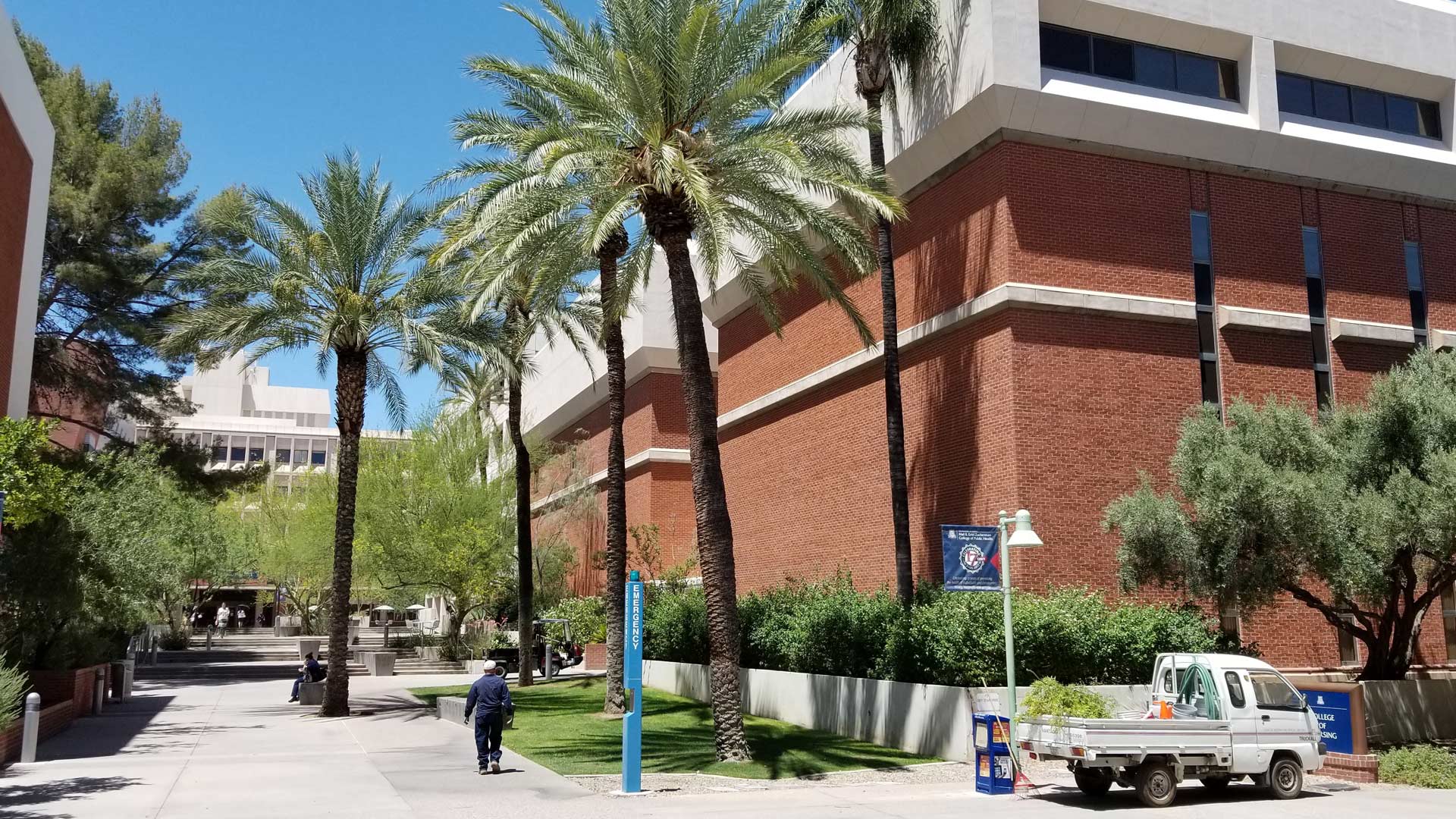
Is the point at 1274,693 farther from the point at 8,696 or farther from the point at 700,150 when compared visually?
the point at 8,696

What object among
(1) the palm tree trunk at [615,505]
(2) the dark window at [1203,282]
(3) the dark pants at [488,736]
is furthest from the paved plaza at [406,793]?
(2) the dark window at [1203,282]

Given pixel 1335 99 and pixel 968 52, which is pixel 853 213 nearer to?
pixel 968 52

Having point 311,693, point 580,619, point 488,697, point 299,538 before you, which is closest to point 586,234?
point 488,697

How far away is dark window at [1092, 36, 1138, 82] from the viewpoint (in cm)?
2352

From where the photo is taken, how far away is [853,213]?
2253cm

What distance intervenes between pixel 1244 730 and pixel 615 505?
14.8 meters

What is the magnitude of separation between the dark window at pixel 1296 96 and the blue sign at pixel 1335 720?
14004 mm

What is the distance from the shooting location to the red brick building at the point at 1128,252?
22.1 metres

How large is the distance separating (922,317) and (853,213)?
3.56 meters

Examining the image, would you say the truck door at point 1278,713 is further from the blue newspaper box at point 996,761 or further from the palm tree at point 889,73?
the palm tree at point 889,73

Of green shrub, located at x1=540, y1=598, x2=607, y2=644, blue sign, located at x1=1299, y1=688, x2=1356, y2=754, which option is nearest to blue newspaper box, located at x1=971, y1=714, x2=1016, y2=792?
blue sign, located at x1=1299, y1=688, x2=1356, y2=754

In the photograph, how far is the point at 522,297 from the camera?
1160 inches

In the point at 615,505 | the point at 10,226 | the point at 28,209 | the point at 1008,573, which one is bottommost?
the point at 1008,573

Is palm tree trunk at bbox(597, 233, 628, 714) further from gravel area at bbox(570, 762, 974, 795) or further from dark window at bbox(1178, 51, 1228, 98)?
dark window at bbox(1178, 51, 1228, 98)
